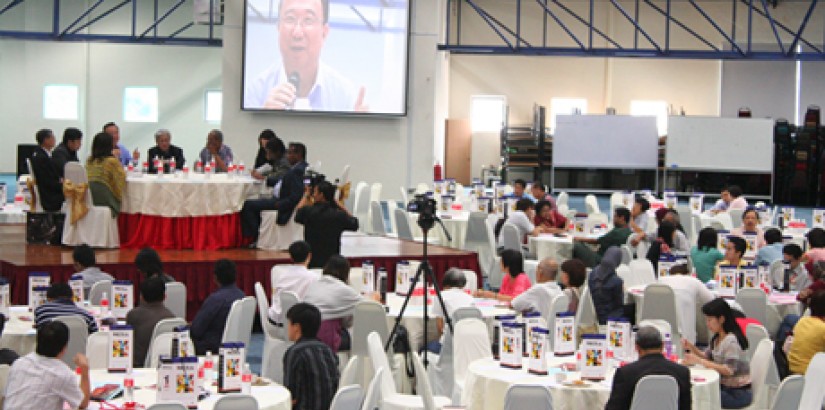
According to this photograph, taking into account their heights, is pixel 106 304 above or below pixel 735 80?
below

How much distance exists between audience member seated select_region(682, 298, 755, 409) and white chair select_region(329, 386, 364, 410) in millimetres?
2503

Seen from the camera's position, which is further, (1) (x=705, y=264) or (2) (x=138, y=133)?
(2) (x=138, y=133)

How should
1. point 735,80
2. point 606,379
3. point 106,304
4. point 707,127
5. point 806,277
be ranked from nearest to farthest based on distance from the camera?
point 606,379, point 106,304, point 806,277, point 707,127, point 735,80

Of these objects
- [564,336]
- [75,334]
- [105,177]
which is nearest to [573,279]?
[564,336]

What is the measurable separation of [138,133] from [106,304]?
20532 mm

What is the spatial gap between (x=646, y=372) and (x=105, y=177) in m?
7.24

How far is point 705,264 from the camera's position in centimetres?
1154

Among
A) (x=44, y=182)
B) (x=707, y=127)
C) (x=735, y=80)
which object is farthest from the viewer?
(x=735, y=80)

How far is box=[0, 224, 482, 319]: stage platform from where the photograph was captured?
442 inches

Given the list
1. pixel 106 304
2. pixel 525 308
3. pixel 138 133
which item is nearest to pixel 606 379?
pixel 525 308

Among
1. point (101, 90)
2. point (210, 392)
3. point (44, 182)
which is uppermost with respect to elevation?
point (101, 90)

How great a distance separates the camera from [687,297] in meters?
9.76

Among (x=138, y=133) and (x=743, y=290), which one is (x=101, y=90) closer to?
(x=138, y=133)

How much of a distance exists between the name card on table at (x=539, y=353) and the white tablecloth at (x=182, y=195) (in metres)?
6.05
